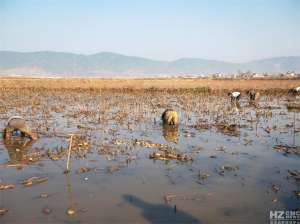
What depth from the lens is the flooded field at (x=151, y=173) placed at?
6.84m

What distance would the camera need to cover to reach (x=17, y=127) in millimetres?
12500

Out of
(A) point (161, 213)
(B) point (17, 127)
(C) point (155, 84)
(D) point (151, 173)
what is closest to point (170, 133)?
(D) point (151, 173)

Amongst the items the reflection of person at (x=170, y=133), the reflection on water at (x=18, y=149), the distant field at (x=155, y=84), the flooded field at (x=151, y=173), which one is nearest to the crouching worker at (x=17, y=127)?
the reflection on water at (x=18, y=149)

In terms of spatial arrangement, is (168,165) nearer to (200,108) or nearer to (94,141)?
(94,141)

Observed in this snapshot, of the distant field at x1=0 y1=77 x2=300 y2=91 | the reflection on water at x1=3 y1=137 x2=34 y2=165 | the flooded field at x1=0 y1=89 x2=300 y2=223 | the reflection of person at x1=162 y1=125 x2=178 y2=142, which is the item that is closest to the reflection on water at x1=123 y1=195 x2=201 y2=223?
the flooded field at x1=0 y1=89 x2=300 y2=223

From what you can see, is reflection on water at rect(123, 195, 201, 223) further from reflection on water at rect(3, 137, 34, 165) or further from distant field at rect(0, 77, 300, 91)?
distant field at rect(0, 77, 300, 91)

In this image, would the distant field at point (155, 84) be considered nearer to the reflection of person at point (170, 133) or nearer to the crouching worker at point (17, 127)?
the reflection of person at point (170, 133)

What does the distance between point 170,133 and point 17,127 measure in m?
5.91

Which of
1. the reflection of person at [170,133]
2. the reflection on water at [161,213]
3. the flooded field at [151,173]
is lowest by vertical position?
the reflection on water at [161,213]

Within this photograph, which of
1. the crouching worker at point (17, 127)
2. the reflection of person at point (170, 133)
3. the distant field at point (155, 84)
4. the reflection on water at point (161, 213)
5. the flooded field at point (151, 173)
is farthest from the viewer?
the distant field at point (155, 84)

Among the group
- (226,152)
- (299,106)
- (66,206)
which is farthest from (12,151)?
(299,106)

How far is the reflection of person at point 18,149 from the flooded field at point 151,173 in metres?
0.03

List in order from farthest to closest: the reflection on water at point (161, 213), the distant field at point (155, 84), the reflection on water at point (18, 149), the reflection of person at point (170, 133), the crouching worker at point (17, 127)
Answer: the distant field at point (155, 84) < the reflection of person at point (170, 133) < the crouching worker at point (17, 127) < the reflection on water at point (18, 149) < the reflection on water at point (161, 213)

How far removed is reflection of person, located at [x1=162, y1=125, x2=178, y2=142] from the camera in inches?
520
